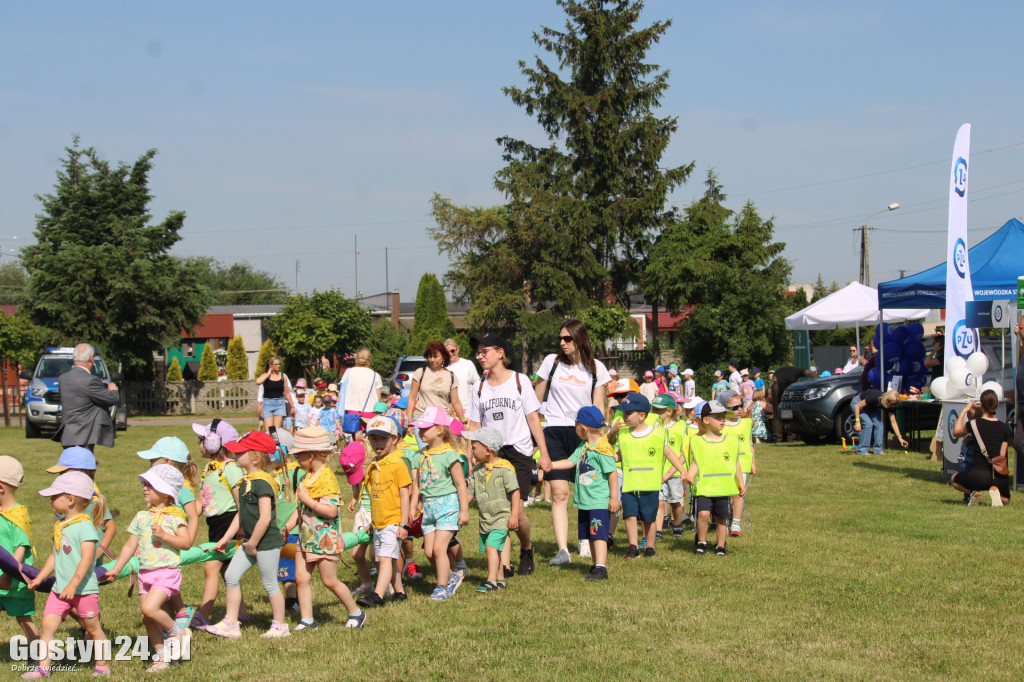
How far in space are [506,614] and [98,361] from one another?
22.2m

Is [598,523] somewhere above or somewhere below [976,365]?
below

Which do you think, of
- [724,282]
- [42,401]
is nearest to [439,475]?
[42,401]

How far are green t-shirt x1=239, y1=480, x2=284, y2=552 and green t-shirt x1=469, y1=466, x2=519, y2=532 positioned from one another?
1.71 m

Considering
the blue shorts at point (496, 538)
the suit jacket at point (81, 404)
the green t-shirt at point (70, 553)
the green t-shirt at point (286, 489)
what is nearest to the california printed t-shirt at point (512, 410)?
the blue shorts at point (496, 538)

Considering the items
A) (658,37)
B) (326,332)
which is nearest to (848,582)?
(326,332)

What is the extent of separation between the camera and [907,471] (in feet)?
46.2

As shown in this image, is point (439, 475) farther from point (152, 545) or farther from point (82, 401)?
point (82, 401)

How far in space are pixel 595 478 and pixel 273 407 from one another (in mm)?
9454

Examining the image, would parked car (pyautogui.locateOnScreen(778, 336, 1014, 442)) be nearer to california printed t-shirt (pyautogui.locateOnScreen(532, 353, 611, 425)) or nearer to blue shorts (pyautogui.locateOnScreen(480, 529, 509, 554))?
california printed t-shirt (pyautogui.locateOnScreen(532, 353, 611, 425))

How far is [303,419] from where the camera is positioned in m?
17.2

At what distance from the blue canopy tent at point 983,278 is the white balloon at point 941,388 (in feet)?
7.35

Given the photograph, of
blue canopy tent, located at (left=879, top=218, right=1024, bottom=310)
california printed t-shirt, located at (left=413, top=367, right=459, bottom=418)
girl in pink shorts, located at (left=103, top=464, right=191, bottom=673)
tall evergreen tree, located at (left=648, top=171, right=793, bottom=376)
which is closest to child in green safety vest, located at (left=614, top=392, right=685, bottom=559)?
california printed t-shirt, located at (left=413, top=367, right=459, bottom=418)

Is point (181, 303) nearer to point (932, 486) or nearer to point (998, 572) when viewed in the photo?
point (932, 486)

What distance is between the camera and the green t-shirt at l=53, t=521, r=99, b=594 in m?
5.33
